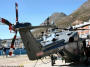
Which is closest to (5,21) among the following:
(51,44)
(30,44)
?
(30,44)

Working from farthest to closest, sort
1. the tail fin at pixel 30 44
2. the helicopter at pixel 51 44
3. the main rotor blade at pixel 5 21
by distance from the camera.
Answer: the tail fin at pixel 30 44 → the helicopter at pixel 51 44 → the main rotor blade at pixel 5 21

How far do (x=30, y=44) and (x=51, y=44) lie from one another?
7.73 ft

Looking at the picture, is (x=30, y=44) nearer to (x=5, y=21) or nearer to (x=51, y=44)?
(x=51, y=44)

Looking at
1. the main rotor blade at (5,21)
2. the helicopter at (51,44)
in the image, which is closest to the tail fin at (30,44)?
the helicopter at (51,44)

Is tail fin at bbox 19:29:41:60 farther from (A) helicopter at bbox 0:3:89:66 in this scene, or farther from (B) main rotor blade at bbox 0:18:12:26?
(B) main rotor blade at bbox 0:18:12:26

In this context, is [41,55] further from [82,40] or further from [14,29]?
[82,40]

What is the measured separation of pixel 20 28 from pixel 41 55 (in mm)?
3164

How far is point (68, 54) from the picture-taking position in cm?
1575

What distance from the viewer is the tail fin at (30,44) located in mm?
11609

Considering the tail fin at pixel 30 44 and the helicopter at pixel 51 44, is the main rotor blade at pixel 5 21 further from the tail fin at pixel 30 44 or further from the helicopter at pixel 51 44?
the tail fin at pixel 30 44

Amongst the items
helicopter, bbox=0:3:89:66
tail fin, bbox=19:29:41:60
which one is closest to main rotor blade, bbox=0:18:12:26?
helicopter, bbox=0:3:89:66

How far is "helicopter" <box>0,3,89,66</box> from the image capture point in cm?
1068

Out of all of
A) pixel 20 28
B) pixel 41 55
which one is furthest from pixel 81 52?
pixel 20 28

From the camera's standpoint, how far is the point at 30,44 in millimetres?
12062
